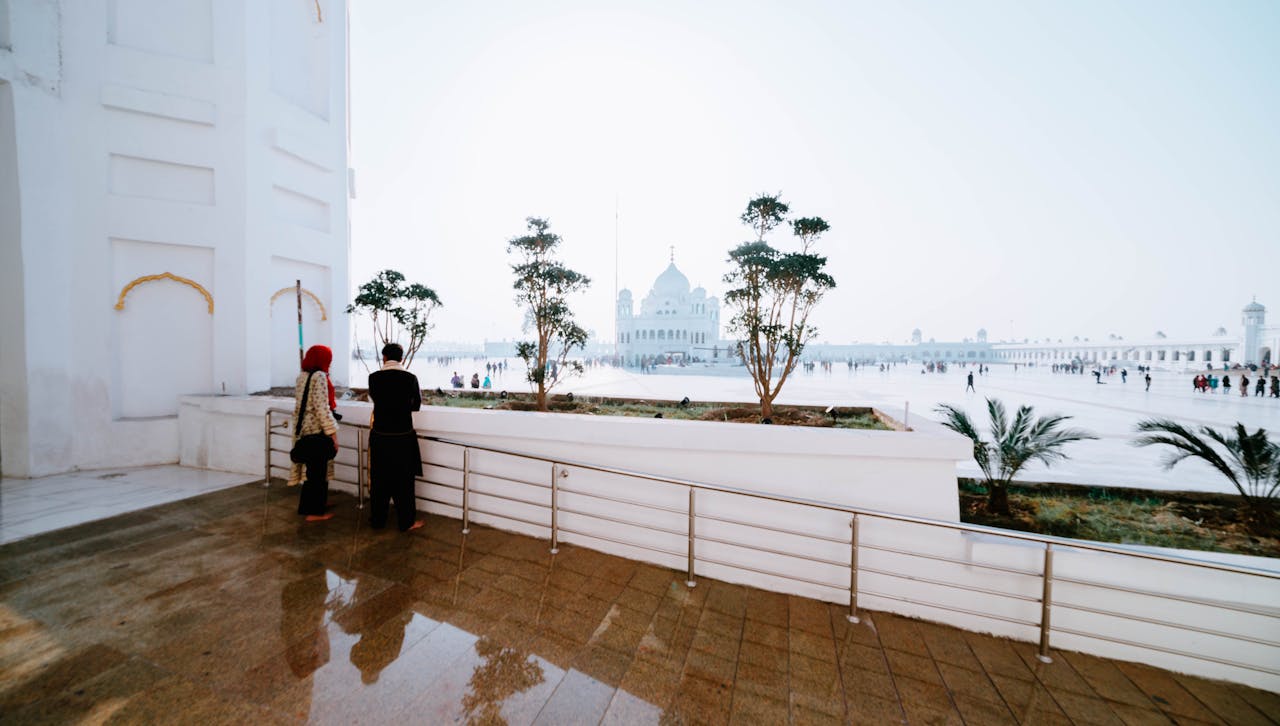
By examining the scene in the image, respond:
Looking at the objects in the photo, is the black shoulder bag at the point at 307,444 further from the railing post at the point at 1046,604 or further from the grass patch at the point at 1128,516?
the grass patch at the point at 1128,516

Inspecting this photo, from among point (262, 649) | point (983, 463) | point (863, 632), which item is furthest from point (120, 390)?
point (983, 463)

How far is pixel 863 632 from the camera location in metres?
2.94

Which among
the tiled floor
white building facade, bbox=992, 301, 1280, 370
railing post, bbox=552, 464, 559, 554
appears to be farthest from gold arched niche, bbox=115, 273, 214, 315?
white building facade, bbox=992, 301, 1280, 370

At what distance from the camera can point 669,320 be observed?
2279 inches

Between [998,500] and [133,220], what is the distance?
1233 centimetres

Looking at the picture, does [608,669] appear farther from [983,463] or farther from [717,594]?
[983,463]

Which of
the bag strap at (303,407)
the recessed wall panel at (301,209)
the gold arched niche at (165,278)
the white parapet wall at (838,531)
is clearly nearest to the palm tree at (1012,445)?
the white parapet wall at (838,531)

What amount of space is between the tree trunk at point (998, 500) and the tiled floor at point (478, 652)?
2.71 m

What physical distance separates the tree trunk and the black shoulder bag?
7337 millimetres

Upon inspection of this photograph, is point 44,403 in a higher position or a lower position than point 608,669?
higher

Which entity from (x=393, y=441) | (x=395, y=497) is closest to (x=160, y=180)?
(x=393, y=441)

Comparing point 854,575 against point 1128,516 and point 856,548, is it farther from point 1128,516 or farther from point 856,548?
point 1128,516

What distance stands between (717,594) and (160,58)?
34.4 feet

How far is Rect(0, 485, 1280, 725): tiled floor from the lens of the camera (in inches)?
84.2
